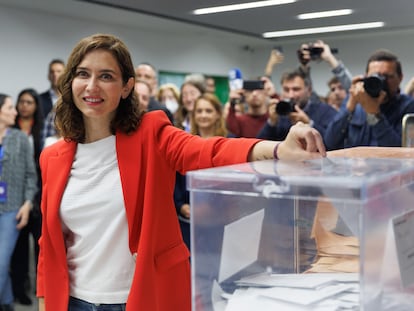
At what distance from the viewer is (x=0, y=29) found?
5.61 meters

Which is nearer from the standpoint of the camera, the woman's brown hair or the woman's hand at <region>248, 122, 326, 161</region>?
the woman's hand at <region>248, 122, 326, 161</region>

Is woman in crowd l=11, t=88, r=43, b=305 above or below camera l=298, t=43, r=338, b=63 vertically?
below

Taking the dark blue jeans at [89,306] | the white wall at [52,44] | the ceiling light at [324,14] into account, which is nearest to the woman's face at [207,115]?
the ceiling light at [324,14]

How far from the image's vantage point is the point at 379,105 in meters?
1.84

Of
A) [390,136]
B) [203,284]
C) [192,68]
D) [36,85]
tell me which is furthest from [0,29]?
[203,284]

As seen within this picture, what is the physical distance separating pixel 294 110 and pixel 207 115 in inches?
19.3

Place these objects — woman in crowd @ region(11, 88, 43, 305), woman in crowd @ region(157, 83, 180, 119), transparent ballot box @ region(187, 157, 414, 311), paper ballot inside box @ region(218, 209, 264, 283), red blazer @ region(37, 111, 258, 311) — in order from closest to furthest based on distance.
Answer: transparent ballot box @ region(187, 157, 414, 311) → paper ballot inside box @ region(218, 209, 264, 283) → red blazer @ region(37, 111, 258, 311) → woman in crowd @ region(11, 88, 43, 305) → woman in crowd @ region(157, 83, 180, 119)

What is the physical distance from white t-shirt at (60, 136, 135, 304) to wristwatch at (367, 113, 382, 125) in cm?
102

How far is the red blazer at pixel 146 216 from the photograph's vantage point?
3.35ft

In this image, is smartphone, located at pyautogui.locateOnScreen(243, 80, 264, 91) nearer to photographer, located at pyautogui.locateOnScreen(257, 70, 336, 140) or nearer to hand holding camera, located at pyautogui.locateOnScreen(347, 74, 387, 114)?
photographer, located at pyautogui.locateOnScreen(257, 70, 336, 140)

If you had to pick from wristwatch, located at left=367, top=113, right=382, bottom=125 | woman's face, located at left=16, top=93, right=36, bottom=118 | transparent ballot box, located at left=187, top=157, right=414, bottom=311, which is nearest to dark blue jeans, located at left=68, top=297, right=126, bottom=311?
transparent ballot box, located at left=187, top=157, right=414, bottom=311

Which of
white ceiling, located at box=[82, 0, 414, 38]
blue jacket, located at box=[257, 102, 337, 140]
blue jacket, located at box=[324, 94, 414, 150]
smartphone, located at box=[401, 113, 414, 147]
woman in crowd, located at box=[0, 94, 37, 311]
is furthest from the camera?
woman in crowd, located at box=[0, 94, 37, 311]

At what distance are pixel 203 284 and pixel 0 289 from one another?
2.37 meters

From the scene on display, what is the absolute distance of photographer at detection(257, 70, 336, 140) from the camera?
226 centimetres
